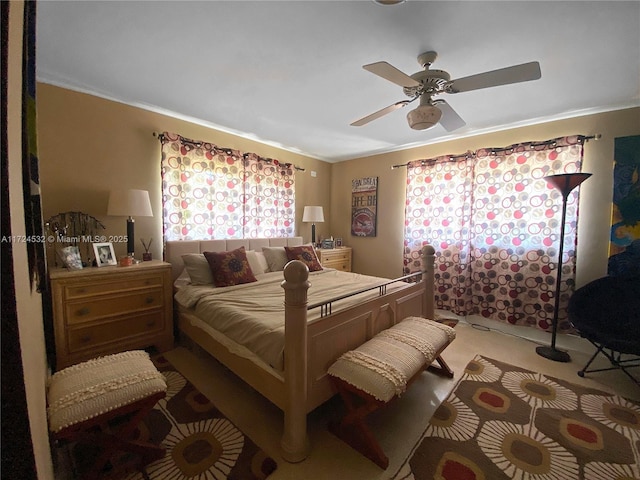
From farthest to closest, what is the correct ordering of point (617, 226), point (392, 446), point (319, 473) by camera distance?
1. point (617, 226)
2. point (392, 446)
3. point (319, 473)

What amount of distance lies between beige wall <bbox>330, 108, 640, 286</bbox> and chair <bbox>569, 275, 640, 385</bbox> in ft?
1.03

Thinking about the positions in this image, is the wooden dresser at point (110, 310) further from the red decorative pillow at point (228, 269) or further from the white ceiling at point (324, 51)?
the white ceiling at point (324, 51)

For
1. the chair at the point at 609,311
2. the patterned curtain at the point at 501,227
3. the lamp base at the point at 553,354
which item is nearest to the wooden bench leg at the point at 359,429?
the chair at the point at 609,311

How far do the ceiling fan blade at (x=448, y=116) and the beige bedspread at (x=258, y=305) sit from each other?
1.52m

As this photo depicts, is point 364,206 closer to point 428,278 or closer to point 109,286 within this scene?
point 428,278

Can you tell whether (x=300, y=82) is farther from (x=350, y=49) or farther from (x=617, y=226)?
(x=617, y=226)

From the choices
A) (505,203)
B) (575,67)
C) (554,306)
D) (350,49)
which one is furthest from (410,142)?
(554,306)

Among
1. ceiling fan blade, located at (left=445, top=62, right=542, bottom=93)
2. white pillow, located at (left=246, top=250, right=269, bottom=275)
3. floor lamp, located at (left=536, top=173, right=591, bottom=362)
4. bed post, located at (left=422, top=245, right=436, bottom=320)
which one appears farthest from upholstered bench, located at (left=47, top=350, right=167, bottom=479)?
floor lamp, located at (left=536, top=173, right=591, bottom=362)

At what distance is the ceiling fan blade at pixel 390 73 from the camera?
1.50 m

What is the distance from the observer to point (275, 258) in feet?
11.2

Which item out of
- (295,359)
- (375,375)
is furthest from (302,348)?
(375,375)

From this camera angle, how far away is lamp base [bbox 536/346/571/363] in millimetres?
2572

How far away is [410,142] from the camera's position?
390 centimetres

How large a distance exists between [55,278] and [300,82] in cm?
248
